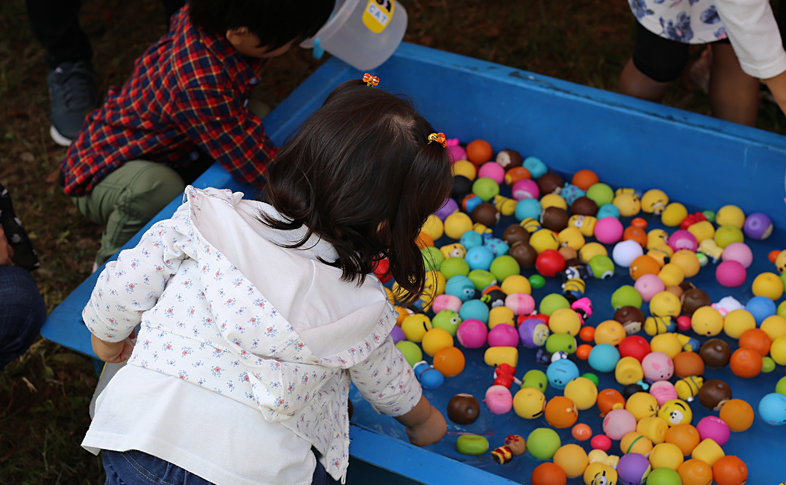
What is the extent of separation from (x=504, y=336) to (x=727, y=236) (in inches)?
24.5

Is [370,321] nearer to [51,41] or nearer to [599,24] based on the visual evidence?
[51,41]

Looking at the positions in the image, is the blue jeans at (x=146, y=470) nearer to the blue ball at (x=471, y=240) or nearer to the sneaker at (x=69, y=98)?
the blue ball at (x=471, y=240)

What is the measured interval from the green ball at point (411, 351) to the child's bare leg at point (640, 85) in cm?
91

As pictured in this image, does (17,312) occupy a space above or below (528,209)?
above

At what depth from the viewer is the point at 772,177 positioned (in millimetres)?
1625

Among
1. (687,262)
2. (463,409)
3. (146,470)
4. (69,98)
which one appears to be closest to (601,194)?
(687,262)

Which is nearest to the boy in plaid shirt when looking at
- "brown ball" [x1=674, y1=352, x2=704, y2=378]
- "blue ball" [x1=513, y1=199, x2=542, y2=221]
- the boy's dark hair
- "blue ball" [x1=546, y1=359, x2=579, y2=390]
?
the boy's dark hair

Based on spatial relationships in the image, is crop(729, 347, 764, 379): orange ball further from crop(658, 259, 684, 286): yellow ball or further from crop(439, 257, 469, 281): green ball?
crop(439, 257, 469, 281): green ball

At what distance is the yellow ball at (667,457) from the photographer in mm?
1221

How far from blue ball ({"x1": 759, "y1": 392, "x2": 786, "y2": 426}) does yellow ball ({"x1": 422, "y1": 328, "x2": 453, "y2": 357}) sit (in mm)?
619

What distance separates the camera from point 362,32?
Answer: 5.94ft

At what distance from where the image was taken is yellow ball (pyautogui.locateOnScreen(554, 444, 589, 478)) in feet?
4.06

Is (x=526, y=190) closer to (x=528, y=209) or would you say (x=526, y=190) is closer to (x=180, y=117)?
(x=528, y=209)

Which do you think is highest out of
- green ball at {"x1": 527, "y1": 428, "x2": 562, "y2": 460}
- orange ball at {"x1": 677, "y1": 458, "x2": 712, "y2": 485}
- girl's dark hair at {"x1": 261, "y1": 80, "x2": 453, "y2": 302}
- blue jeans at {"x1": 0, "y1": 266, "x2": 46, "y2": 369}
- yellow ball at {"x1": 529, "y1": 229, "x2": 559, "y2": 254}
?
girl's dark hair at {"x1": 261, "y1": 80, "x2": 453, "y2": 302}
